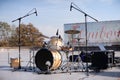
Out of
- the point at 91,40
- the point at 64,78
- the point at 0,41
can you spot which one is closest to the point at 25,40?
the point at 0,41

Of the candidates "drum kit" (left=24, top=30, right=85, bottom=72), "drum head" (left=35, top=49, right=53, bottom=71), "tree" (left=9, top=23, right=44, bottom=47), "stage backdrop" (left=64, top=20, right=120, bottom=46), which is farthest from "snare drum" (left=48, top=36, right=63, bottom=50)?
"tree" (left=9, top=23, right=44, bottom=47)

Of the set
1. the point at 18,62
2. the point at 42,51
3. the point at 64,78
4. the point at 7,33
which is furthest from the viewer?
the point at 7,33

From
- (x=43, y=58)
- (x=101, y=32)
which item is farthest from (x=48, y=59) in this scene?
(x=101, y=32)

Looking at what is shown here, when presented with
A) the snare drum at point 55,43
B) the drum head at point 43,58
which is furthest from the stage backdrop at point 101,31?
the drum head at point 43,58

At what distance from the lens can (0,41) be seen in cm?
5650

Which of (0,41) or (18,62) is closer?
(18,62)

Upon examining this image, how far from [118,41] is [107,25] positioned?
2.51 meters

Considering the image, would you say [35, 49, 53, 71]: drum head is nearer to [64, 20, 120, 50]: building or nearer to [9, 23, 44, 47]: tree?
[64, 20, 120, 50]: building

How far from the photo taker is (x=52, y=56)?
14.1 m

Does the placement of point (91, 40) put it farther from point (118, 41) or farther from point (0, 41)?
point (0, 41)

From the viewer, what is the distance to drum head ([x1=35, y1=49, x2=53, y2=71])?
14352 mm

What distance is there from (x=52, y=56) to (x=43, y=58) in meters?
1.12

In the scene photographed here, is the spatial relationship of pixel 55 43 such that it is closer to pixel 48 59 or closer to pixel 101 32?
pixel 48 59

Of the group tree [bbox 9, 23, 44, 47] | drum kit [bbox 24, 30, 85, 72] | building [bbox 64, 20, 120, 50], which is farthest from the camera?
tree [bbox 9, 23, 44, 47]
